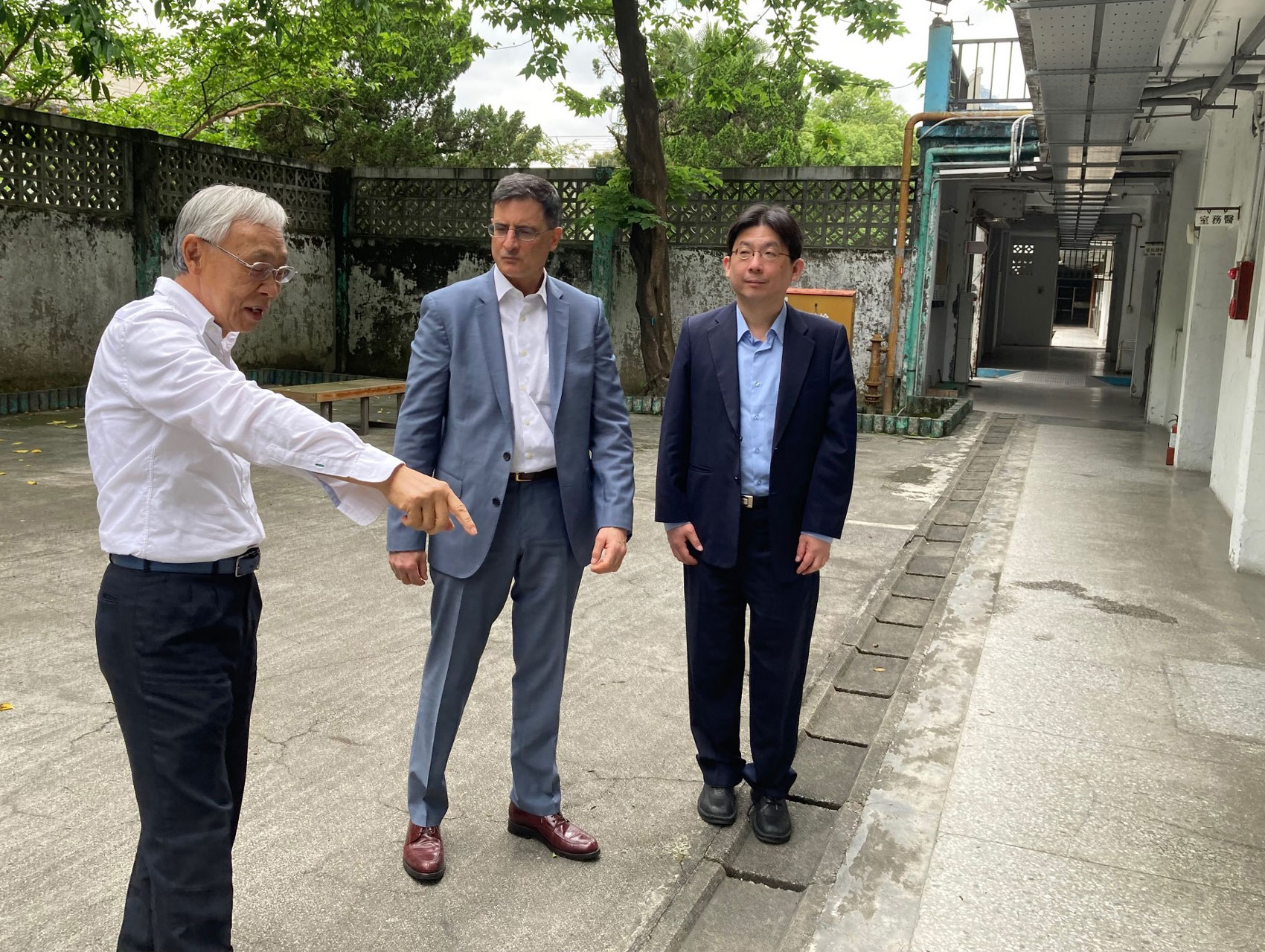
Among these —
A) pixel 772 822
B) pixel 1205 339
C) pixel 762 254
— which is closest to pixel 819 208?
pixel 1205 339

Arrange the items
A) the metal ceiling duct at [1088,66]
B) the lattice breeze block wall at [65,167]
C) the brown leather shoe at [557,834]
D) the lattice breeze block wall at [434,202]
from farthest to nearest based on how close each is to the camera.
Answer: the lattice breeze block wall at [434,202], the lattice breeze block wall at [65,167], the metal ceiling duct at [1088,66], the brown leather shoe at [557,834]

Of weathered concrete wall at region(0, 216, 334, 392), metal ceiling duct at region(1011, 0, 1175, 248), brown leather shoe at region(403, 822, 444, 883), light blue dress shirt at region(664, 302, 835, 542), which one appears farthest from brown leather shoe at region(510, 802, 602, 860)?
weathered concrete wall at region(0, 216, 334, 392)

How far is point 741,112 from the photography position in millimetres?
24578

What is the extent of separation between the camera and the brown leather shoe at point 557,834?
9.02ft

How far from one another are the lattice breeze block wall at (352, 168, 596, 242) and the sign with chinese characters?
269 inches

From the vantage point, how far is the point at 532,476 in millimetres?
2645

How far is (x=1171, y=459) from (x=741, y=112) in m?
17.1

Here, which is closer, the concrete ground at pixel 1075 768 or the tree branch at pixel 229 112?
the concrete ground at pixel 1075 768

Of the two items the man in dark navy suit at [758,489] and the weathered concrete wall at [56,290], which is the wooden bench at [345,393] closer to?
the weathered concrete wall at [56,290]

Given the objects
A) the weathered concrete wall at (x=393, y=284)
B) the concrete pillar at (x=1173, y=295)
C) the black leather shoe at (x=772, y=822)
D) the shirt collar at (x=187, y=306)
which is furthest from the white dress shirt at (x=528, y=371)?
the weathered concrete wall at (x=393, y=284)

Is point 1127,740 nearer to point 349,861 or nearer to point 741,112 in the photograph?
point 349,861

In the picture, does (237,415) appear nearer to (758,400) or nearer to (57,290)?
(758,400)

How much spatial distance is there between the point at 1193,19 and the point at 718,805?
5.75m

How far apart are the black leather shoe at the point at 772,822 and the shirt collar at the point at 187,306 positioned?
1951 millimetres
